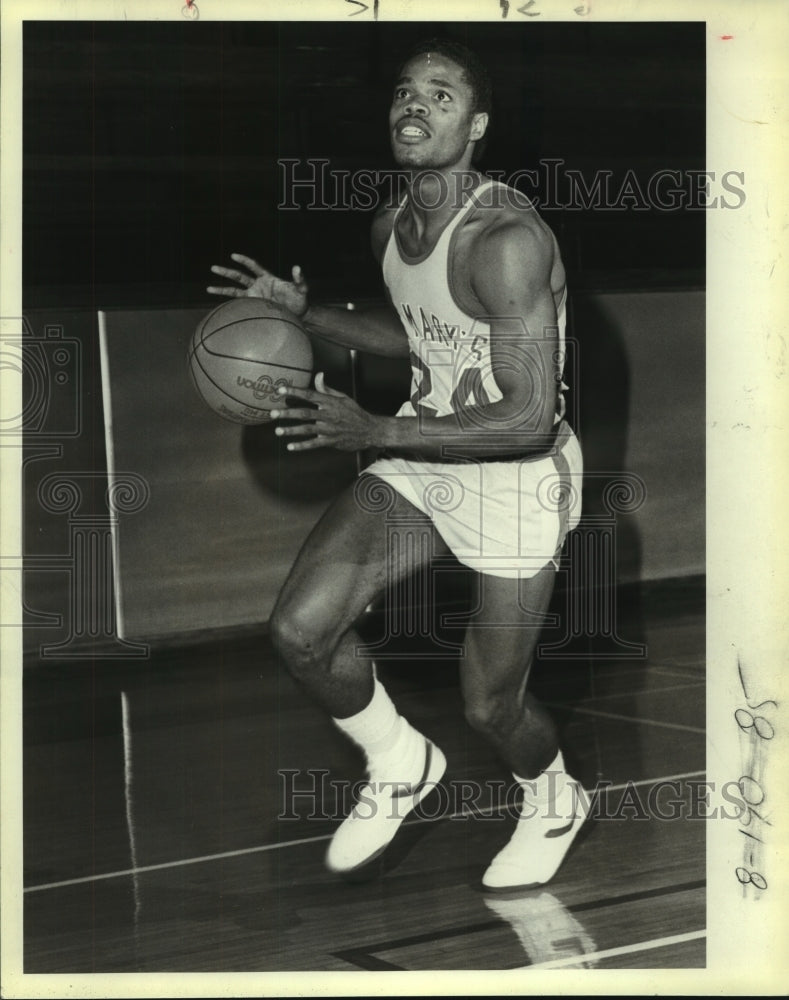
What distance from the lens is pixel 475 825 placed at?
198 inches

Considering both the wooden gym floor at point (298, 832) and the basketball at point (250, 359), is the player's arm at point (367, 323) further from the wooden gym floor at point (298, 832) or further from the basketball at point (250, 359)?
the wooden gym floor at point (298, 832)

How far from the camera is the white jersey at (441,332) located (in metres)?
4.48

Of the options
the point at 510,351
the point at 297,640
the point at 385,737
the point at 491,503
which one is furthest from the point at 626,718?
the point at 510,351

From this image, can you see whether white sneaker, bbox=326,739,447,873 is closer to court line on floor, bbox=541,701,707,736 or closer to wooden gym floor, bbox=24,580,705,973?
wooden gym floor, bbox=24,580,705,973

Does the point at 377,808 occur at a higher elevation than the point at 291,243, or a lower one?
lower

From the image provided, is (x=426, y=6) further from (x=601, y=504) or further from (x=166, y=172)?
(x=601, y=504)

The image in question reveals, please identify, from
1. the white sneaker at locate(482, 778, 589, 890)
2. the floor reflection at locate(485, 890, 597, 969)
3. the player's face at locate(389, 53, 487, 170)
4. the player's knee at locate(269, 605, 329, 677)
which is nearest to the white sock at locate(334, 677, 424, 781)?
the player's knee at locate(269, 605, 329, 677)

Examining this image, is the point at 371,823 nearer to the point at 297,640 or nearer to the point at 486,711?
the point at 486,711

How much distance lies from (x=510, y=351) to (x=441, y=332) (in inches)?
13.2

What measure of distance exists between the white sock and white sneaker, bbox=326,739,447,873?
0.13ft

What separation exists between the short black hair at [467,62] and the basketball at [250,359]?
0.81 metres

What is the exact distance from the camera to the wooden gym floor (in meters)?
4.26

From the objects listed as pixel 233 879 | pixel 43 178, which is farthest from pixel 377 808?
pixel 43 178

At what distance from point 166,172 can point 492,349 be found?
2393mm
